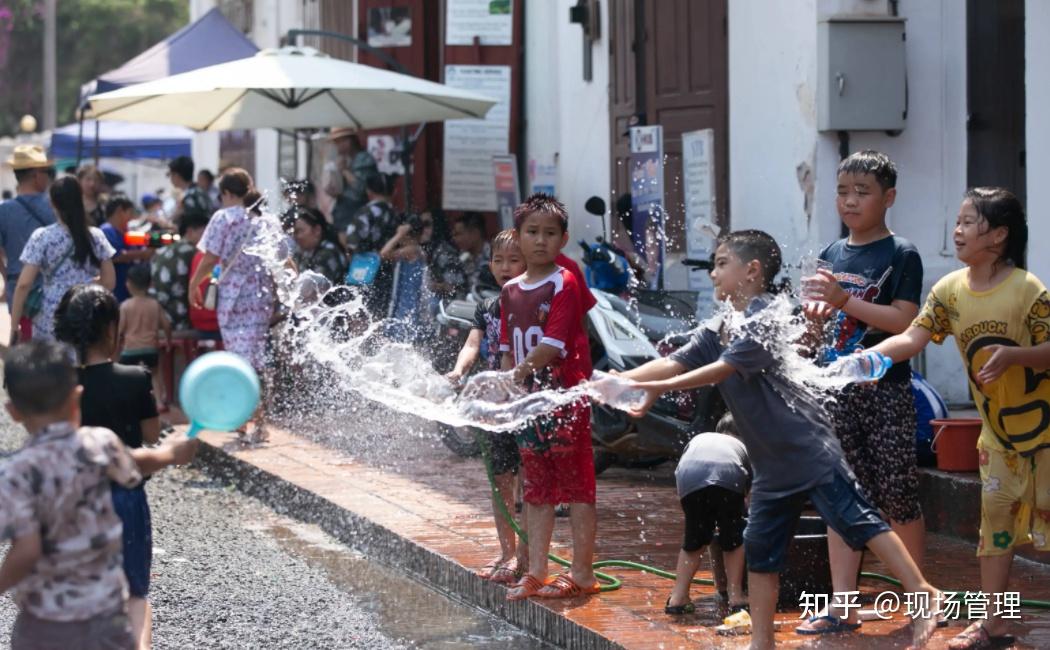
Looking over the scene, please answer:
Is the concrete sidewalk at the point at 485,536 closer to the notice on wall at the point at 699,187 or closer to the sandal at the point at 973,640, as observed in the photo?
the sandal at the point at 973,640

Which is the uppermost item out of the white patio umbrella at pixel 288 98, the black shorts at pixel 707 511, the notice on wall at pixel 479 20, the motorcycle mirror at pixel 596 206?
the notice on wall at pixel 479 20

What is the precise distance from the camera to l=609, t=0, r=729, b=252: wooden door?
1117 centimetres

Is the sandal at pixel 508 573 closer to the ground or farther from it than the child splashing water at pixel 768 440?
closer to the ground

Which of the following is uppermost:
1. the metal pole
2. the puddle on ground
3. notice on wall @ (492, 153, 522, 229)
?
the metal pole

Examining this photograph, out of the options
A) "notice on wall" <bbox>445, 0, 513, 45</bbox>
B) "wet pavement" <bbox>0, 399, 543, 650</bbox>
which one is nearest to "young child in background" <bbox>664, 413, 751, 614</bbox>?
"wet pavement" <bbox>0, 399, 543, 650</bbox>

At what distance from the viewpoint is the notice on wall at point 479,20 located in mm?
15305

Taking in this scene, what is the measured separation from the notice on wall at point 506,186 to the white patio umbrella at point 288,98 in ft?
2.41

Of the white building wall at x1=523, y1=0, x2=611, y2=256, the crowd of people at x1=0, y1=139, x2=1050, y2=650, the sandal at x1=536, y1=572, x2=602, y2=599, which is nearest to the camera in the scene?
the crowd of people at x1=0, y1=139, x2=1050, y2=650

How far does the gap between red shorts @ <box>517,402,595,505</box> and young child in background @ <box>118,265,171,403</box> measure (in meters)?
6.69

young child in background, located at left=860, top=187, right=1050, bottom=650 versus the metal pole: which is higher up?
the metal pole

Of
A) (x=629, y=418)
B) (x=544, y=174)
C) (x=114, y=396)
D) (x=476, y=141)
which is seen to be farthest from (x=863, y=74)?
(x=476, y=141)

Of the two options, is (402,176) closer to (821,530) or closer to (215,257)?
(215,257)

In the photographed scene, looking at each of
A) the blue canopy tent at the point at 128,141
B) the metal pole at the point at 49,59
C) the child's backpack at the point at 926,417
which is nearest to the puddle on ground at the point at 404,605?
the child's backpack at the point at 926,417

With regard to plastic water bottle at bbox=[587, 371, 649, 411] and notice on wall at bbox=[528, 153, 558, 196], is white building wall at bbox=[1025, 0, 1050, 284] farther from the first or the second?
notice on wall at bbox=[528, 153, 558, 196]
